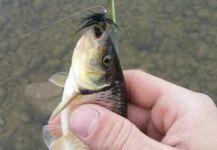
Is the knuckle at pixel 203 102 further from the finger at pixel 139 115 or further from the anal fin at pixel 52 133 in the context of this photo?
the anal fin at pixel 52 133

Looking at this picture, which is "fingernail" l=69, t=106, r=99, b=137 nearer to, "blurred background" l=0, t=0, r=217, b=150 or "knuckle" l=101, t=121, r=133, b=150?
"knuckle" l=101, t=121, r=133, b=150

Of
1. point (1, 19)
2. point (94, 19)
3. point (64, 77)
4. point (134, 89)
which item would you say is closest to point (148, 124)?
point (134, 89)

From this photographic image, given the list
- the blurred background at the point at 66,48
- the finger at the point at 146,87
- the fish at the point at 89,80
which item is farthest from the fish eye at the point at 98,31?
the blurred background at the point at 66,48

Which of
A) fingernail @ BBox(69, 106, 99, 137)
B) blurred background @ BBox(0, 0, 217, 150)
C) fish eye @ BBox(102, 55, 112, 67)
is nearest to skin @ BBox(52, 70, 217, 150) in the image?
fingernail @ BBox(69, 106, 99, 137)

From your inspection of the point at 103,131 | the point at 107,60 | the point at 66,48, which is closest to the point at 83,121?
the point at 103,131

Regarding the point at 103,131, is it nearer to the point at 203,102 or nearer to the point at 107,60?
the point at 107,60

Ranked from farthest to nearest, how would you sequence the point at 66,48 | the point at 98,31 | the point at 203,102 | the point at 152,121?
the point at 66,48
the point at 152,121
the point at 203,102
the point at 98,31

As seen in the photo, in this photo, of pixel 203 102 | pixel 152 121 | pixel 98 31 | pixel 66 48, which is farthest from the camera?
pixel 66 48
